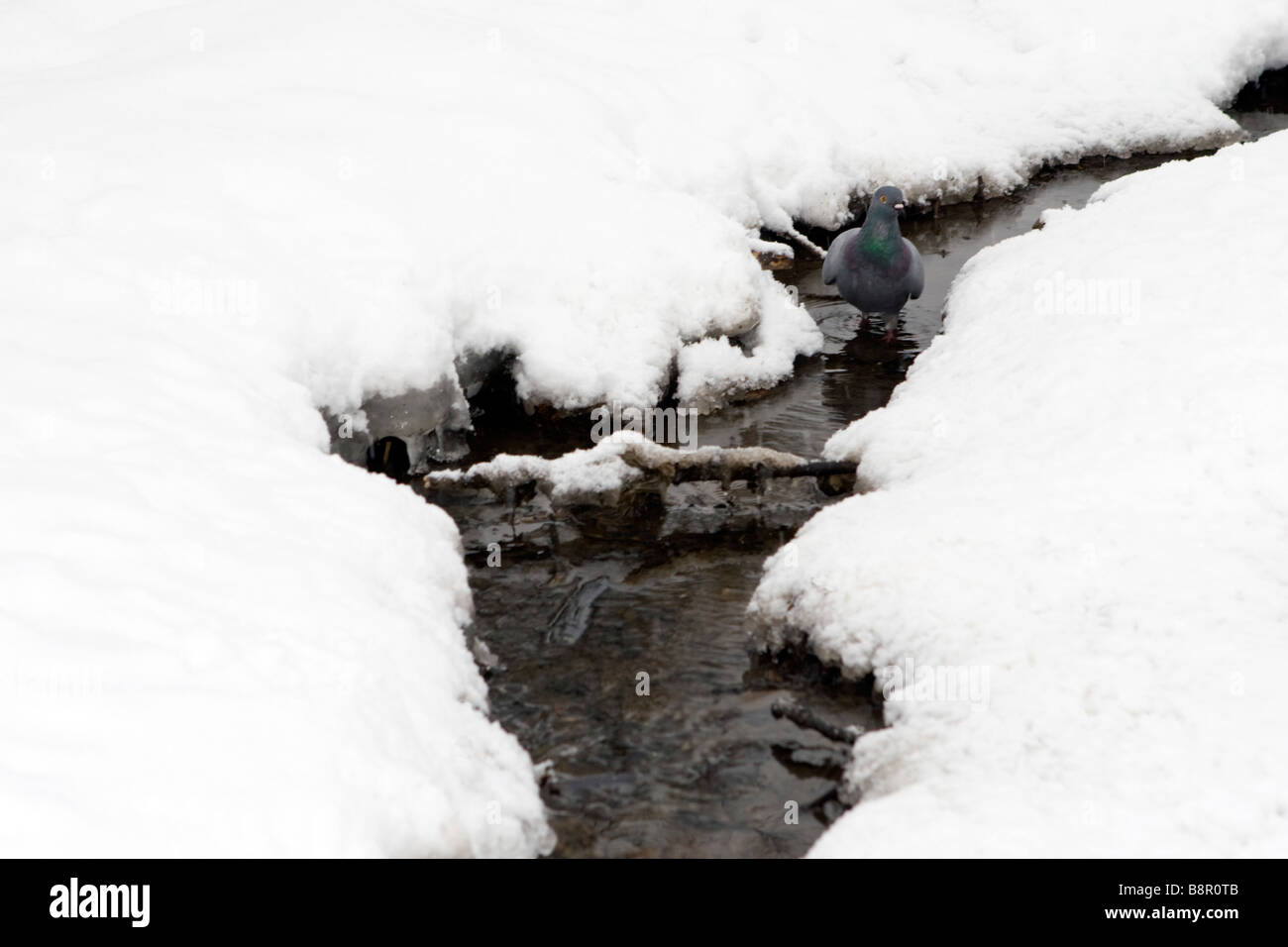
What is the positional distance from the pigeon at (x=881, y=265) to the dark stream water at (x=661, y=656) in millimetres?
1182

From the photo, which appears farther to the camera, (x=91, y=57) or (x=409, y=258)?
(x=91, y=57)

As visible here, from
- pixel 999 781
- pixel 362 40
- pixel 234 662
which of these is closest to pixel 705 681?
pixel 999 781

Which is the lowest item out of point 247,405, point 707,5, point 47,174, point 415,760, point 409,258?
point 415,760

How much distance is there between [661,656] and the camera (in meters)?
6.77

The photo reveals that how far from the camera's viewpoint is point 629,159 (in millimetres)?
12016

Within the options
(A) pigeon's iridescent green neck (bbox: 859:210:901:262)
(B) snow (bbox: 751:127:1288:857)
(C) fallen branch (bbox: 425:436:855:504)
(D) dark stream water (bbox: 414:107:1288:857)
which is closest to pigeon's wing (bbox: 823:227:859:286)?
(A) pigeon's iridescent green neck (bbox: 859:210:901:262)

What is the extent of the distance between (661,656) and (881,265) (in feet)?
18.6

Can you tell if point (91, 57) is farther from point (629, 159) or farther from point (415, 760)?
point (415, 760)

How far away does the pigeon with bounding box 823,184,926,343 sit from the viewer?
11086 mm

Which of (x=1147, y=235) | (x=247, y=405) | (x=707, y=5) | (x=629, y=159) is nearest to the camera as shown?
(x=247, y=405)

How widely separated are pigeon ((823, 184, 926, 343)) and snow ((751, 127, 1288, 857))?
51.4 inches

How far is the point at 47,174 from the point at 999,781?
826 cm

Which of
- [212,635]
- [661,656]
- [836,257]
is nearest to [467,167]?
[836,257]

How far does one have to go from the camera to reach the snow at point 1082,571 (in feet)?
15.8
